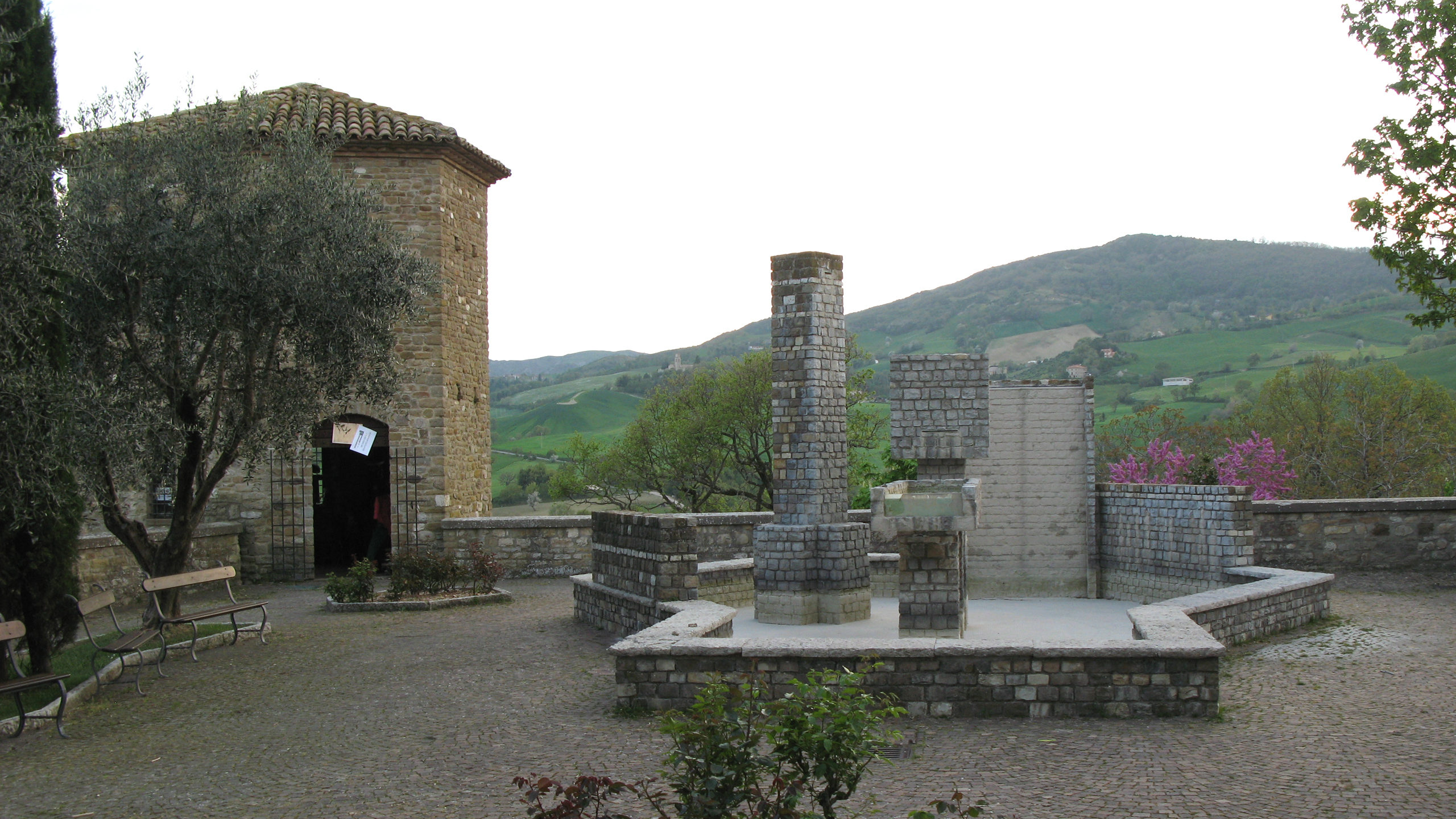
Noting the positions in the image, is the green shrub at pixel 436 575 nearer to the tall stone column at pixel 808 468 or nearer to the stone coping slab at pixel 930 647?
the tall stone column at pixel 808 468

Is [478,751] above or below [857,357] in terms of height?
below

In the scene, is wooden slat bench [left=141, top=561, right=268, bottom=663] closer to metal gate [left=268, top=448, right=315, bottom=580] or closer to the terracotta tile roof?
metal gate [left=268, top=448, right=315, bottom=580]

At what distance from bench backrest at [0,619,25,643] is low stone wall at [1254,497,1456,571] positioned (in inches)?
582

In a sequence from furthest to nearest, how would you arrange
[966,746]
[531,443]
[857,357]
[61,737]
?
[531,443], [857,357], [61,737], [966,746]

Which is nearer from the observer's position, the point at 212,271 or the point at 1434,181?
the point at 212,271

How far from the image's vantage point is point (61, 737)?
723cm

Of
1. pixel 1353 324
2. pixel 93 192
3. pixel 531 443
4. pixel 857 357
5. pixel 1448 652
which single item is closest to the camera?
pixel 1448 652

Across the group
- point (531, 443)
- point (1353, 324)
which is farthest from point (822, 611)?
point (1353, 324)

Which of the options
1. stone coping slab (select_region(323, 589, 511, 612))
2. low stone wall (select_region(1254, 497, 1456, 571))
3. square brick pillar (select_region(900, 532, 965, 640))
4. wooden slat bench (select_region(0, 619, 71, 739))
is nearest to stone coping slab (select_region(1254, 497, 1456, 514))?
low stone wall (select_region(1254, 497, 1456, 571))

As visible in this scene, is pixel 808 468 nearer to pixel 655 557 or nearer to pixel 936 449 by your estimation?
pixel 936 449

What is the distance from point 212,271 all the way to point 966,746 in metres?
8.70

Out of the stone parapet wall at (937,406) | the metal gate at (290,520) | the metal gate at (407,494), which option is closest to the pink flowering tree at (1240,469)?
the stone parapet wall at (937,406)

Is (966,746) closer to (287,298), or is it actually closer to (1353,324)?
(287,298)

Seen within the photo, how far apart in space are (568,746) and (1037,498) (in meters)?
8.57
